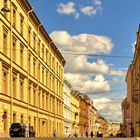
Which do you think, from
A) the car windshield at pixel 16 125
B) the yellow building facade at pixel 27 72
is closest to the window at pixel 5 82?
the yellow building facade at pixel 27 72

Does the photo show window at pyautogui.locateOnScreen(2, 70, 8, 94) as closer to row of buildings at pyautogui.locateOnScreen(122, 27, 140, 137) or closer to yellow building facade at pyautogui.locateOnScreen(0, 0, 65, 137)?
yellow building facade at pyautogui.locateOnScreen(0, 0, 65, 137)

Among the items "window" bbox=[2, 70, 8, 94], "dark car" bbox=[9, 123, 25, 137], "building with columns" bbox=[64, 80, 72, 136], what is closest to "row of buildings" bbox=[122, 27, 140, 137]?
"building with columns" bbox=[64, 80, 72, 136]

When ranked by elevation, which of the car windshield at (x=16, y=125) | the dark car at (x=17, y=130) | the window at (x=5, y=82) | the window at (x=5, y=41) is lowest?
the dark car at (x=17, y=130)

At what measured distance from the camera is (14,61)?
54875mm

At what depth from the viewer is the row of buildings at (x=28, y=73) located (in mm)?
50469

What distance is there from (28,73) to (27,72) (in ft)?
3.72

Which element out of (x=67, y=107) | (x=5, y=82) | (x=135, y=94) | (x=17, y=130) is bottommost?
(x=17, y=130)

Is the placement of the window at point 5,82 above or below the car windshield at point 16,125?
above

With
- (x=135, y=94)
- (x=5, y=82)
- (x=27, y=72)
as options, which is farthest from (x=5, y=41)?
(x=135, y=94)

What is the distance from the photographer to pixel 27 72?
208 ft

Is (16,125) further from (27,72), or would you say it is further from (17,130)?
(27,72)

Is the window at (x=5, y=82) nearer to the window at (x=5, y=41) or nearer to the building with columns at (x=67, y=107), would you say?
the window at (x=5, y=41)

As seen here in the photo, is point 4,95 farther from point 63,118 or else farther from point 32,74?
point 63,118

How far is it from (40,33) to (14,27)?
75.7 feet
